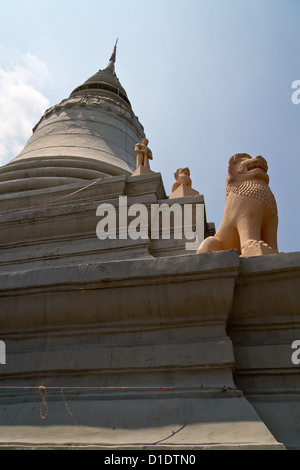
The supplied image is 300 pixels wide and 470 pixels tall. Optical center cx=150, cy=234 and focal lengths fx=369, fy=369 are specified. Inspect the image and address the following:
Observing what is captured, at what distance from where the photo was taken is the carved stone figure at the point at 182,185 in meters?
6.12

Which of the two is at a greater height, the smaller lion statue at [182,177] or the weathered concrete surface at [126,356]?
the smaller lion statue at [182,177]

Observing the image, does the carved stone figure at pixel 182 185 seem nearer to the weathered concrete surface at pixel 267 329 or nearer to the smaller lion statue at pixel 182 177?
the smaller lion statue at pixel 182 177

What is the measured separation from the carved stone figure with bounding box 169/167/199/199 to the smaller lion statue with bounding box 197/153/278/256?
1.76m

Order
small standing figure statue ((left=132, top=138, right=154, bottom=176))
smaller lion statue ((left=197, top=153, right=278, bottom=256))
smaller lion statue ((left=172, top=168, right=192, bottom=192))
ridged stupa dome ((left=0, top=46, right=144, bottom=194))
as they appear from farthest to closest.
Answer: ridged stupa dome ((left=0, top=46, right=144, bottom=194)) < small standing figure statue ((left=132, top=138, right=154, bottom=176)) < smaller lion statue ((left=172, top=168, right=192, bottom=192)) < smaller lion statue ((left=197, top=153, right=278, bottom=256))

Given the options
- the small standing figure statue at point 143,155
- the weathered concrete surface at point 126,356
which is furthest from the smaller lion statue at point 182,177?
the weathered concrete surface at point 126,356

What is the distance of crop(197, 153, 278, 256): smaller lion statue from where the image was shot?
3816mm

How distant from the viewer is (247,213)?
12.8 feet

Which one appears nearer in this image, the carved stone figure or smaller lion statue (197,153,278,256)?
smaller lion statue (197,153,278,256)

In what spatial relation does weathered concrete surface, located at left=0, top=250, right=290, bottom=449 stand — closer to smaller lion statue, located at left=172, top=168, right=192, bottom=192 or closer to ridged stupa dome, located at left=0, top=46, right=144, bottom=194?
smaller lion statue, located at left=172, top=168, right=192, bottom=192

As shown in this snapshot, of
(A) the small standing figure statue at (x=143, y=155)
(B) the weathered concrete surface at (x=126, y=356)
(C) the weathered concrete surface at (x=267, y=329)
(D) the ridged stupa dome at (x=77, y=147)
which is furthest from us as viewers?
(D) the ridged stupa dome at (x=77, y=147)

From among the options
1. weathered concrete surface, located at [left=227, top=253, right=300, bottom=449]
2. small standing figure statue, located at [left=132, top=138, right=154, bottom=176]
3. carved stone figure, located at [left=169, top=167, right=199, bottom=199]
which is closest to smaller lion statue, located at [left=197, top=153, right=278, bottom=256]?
weathered concrete surface, located at [left=227, top=253, right=300, bottom=449]

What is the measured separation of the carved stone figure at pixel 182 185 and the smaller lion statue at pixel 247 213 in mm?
1757

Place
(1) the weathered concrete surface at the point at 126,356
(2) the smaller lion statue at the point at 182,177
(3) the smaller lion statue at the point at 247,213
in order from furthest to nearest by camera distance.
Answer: (2) the smaller lion statue at the point at 182,177 → (3) the smaller lion statue at the point at 247,213 → (1) the weathered concrete surface at the point at 126,356

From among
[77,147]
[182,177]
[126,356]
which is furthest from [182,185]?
[77,147]
